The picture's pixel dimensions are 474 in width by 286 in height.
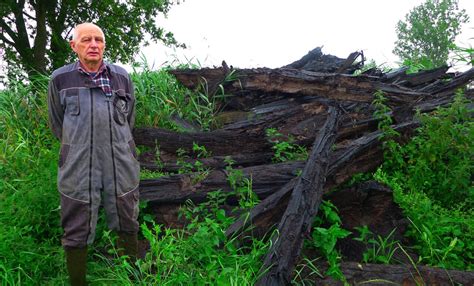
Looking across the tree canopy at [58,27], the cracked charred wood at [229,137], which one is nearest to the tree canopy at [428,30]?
the tree canopy at [58,27]

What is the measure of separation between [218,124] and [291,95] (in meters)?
1.42

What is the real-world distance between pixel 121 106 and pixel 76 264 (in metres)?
1.48

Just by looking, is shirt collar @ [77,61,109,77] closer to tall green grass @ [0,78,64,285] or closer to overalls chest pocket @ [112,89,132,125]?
overalls chest pocket @ [112,89,132,125]

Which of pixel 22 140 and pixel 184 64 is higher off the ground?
pixel 184 64

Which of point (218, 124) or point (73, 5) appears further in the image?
point (73, 5)

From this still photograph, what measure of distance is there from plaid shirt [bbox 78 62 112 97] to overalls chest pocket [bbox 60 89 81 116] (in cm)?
19

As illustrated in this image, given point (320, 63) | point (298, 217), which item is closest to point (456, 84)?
point (320, 63)

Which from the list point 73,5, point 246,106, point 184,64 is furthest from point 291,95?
point 73,5

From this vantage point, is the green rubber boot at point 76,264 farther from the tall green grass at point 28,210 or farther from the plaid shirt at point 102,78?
the plaid shirt at point 102,78

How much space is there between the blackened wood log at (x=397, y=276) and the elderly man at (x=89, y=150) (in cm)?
193

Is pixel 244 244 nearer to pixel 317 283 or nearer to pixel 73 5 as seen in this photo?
pixel 317 283

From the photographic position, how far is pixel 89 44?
4.17 metres

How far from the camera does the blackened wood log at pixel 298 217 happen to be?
12.0 feet

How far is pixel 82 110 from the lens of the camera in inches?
162
